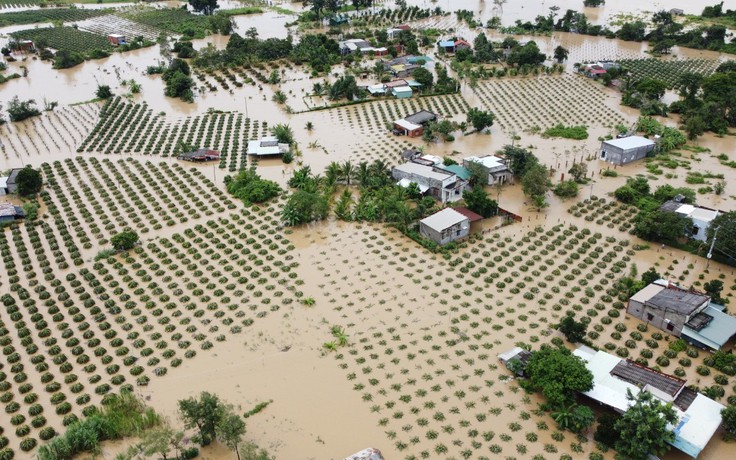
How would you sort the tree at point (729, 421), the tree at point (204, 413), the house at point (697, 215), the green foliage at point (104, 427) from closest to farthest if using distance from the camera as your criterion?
1. the tree at point (204, 413)
2. the green foliage at point (104, 427)
3. the tree at point (729, 421)
4. the house at point (697, 215)

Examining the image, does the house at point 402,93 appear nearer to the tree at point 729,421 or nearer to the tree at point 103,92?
the tree at point 103,92

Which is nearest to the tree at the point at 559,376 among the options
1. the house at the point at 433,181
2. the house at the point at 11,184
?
the house at the point at 433,181

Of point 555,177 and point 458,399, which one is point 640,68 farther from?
point 458,399

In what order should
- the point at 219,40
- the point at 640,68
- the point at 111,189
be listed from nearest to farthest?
the point at 111,189 < the point at 640,68 < the point at 219,40

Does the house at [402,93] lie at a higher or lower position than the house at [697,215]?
higher

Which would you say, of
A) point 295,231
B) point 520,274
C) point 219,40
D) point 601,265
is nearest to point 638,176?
point 601,265

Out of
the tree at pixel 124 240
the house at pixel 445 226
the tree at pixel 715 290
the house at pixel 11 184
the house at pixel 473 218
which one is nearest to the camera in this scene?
the tree at pixel 715 290

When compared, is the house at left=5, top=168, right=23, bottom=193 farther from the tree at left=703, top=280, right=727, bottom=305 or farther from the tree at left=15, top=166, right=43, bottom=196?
the tree at left=703, top=280, right=727, bottom=305
